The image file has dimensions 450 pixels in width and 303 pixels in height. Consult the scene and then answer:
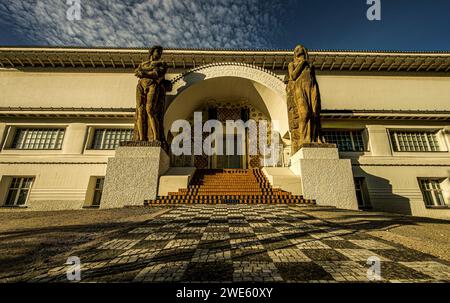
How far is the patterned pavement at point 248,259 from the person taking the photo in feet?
5.05

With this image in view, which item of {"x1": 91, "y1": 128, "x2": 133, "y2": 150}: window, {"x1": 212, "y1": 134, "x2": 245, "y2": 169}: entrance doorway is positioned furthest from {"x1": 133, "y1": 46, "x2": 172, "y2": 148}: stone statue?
{"x1": 212, "y1": 134, "x2": 245, "y2": 169}: entrance doorway

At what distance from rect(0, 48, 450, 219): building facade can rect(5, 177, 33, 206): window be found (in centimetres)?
5

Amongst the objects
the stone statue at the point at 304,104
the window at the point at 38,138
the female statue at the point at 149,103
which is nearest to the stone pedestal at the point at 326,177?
the stone statue at the point at 304,104

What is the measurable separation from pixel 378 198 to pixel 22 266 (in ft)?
42.3

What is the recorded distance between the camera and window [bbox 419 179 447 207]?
32.8 feet

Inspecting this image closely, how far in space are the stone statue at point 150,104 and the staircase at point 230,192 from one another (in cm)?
260

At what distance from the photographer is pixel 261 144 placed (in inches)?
488

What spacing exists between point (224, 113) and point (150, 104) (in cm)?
574

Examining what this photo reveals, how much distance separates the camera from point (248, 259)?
6.31 ft

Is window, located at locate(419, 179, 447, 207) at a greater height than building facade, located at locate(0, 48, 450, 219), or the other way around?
building facade, located at locate(0, 48, 450, 219)

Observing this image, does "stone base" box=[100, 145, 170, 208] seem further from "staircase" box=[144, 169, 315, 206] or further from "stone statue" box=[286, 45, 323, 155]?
"stone statue" box=[286, 45, 323, 155]

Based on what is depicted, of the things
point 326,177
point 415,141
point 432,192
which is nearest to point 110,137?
point 326,177

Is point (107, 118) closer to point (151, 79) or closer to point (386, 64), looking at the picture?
point (151, 79)
